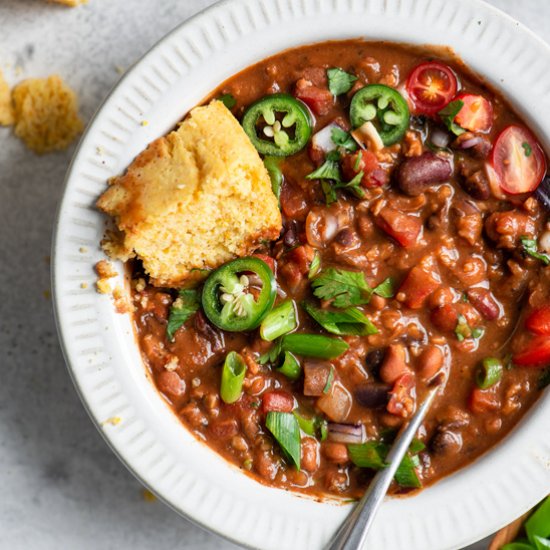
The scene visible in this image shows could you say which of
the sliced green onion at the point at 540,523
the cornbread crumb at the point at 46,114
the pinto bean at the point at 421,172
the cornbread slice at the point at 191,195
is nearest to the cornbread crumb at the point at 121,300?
the cornbread slice at the point at 191,195

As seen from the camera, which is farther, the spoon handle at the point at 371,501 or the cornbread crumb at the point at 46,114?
the cornbread crumb at the point at 46,114

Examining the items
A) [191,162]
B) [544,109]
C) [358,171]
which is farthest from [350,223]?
[544,109]

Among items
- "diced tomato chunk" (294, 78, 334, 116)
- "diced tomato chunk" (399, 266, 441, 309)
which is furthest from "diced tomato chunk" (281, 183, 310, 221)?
"diced tomato chunk" (399, 266, 441, 309)

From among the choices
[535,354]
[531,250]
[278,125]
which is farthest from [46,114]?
[535,354]

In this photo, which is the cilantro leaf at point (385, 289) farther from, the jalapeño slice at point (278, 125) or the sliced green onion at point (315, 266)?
the jalapeño slice at point (278, 125)

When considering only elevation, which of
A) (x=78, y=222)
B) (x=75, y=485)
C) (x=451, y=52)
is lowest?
(x=75, y=485)

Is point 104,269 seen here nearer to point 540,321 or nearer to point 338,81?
point 338,81

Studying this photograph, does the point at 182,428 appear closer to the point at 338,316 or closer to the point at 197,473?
the point at 197,473
